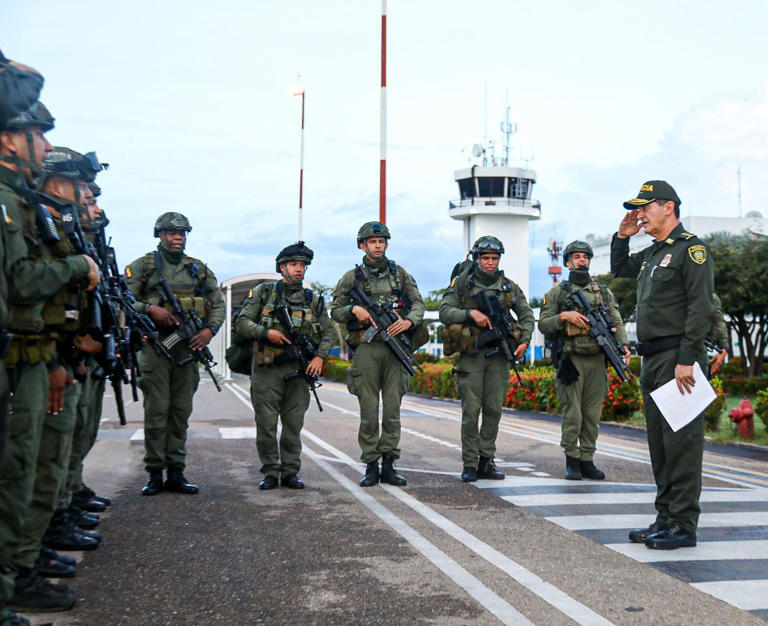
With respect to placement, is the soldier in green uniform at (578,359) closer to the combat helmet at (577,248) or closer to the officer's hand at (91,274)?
the combat helmet at (577,248)

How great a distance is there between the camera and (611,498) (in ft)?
25.1

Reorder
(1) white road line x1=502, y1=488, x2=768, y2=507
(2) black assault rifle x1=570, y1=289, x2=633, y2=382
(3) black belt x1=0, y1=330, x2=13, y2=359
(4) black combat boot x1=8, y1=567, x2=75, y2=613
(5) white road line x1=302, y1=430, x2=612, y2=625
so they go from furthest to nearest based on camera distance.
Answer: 1. (2) black assault rifle x1=570, y1=289, x2=633, y2=382
2. (1) white road line x1=502, y1=488, x2=768, y2=507
3. (4) black combat boot x1=8, y1=567, x2=75, y2=613
4. (5) white road line x1=302, y1=430, x2=612, y2=625
5. (3) black belt x1=0, y1=330, x2=13, y2=359

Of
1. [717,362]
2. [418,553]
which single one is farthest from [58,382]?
[717,362]

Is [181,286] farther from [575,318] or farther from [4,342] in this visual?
[4,342]

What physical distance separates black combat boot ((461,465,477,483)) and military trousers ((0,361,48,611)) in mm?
5154

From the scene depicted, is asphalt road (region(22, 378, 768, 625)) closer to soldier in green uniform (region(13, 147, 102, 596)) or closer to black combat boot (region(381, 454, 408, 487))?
black combat boot (region(381, 454, 408, 487))

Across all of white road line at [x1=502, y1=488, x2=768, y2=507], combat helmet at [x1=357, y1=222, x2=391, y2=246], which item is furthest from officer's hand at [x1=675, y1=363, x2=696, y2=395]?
combat helmet at [x1=357, y1=222, x2=391, y2=246]

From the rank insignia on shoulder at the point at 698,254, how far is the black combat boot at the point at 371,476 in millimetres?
3816

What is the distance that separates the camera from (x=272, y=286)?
8766 mm

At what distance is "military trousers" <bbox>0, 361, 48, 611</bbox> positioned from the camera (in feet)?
13.4

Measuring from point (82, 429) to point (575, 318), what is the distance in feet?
16.0

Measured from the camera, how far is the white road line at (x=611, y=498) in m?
7.50

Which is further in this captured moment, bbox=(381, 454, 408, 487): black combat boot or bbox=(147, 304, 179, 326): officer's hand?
bbox=(381, 454, 408, 487): black combat boot

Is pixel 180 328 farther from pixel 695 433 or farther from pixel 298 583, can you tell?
pixel 695 433
